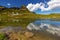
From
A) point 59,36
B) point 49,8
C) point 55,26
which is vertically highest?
point 49,8

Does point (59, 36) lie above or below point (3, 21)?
below

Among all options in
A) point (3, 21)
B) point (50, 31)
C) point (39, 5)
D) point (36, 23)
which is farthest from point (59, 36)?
point (3, 21)

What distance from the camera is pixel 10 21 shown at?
3.97 m

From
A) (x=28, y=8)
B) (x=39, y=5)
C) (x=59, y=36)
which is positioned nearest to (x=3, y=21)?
(x=28, y=8)

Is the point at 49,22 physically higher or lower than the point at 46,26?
higher

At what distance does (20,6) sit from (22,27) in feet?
2.01

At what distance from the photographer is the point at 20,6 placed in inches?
158

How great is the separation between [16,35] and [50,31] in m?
0.95

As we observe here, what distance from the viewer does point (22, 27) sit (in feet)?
12.9

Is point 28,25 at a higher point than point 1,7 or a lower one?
lower

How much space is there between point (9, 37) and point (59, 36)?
138cm

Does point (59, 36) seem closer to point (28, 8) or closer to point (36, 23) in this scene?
point (36, 23)

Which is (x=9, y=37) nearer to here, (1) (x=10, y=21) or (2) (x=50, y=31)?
(1) (x=10, y=21)

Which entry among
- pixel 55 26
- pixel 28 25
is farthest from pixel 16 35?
pixel 55 26
